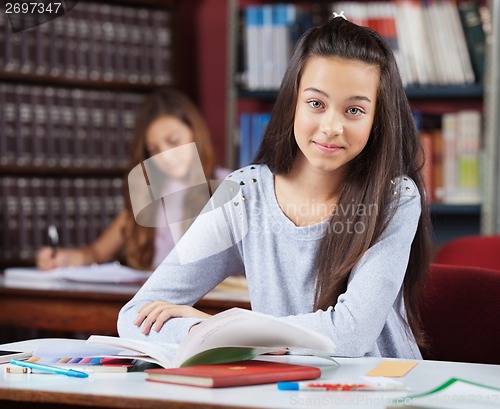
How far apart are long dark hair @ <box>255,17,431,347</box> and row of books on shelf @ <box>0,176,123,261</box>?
2.36 meters

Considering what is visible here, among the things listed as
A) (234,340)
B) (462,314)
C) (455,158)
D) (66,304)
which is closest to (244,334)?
(234,340)

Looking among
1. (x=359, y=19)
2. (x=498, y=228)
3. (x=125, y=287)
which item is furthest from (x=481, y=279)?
(x=359, y=19)

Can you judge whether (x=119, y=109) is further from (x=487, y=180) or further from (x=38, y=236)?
(x=487, y=180)

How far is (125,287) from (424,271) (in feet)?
3.79

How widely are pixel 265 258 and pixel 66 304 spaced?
109cm

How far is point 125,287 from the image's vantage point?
Answer: 2781mm

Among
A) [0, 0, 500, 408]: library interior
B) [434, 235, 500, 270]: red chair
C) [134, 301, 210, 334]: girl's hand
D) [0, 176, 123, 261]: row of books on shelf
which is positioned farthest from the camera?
[0, 176, 123, 261]: row of books on shelf

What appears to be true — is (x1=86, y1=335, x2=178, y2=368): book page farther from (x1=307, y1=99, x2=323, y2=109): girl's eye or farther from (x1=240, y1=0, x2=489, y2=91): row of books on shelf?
(x1=240, y1=0, x2=489, y2=91): row of books on shelf

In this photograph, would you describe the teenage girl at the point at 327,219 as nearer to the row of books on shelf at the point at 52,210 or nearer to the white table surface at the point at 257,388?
the white table surface at the point at 257,388

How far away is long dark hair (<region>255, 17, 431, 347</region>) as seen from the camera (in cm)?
175

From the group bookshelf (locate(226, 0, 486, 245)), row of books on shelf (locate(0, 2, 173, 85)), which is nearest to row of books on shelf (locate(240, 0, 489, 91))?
bookshelf (locate(226, 0, 486, 245))

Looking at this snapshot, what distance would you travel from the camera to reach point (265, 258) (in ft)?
6.04

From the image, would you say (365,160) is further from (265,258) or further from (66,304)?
(66,304)

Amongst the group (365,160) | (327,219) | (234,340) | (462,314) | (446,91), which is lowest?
(462,314)
